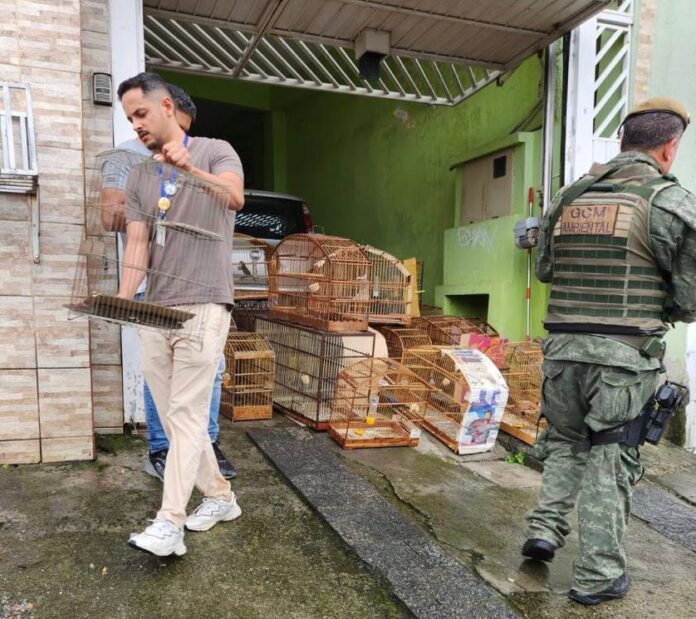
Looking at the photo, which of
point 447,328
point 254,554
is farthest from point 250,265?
point 254,554

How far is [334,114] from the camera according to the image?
955 cm

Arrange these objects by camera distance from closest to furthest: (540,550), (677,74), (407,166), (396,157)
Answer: (540,550), (677,74), (407,166), (396,157)

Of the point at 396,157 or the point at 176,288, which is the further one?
the point at 396,157

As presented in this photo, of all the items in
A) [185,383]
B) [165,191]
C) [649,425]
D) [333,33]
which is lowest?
[649,425]

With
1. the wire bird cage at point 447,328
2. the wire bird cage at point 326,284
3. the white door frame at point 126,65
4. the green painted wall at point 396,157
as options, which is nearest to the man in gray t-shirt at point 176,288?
the white door frame at point 126,65

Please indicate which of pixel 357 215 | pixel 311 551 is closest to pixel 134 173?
pixel 311 551

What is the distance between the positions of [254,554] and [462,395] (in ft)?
7.02

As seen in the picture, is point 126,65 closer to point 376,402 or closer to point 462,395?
point 376,402

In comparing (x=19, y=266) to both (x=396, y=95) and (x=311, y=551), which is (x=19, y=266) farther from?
(x=396, y=95)

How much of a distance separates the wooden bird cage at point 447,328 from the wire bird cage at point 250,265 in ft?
5.40

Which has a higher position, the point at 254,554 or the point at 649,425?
the point at 649,425

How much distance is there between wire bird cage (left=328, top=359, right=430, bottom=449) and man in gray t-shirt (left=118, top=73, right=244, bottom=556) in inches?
70.8

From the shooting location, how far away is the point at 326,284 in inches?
178

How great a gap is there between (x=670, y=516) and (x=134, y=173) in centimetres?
357
